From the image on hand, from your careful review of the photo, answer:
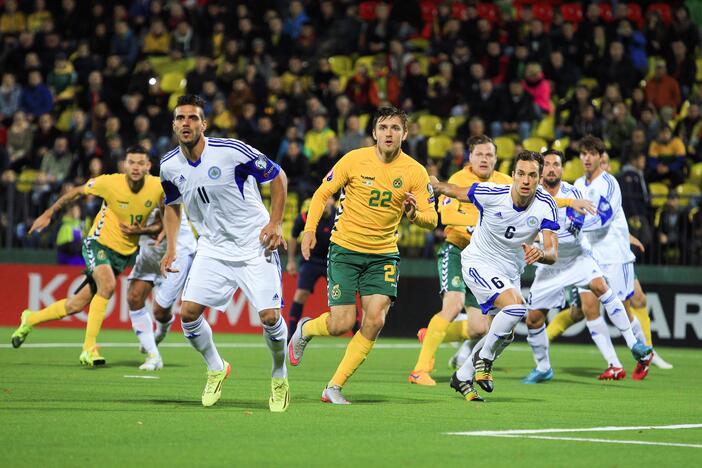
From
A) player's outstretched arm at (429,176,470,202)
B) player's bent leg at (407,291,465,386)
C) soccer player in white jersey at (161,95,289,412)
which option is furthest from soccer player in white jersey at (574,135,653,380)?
soccer player in white jersey at (161,95,289,412)

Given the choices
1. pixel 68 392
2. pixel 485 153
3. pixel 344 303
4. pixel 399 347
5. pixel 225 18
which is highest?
pixel 225 18

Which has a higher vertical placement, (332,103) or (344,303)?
(332,103)

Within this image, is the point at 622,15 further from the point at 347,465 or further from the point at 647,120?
the point at 347,465

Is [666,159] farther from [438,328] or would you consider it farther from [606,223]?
[438,328]

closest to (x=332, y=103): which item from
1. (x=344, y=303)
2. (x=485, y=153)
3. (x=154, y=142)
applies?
(x=154, y=142)

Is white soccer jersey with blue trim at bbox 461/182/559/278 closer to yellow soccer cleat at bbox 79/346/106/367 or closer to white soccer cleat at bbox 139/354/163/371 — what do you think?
white soccer cleat at bbox 139/354/163/371

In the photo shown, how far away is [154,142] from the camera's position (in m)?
24.1

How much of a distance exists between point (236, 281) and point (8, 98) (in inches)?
681

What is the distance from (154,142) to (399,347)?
7.74m

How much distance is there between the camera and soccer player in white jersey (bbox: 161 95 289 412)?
9.66 meters

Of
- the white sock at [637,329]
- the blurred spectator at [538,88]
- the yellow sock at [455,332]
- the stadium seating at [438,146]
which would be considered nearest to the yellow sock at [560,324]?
the white sock at [637,329]

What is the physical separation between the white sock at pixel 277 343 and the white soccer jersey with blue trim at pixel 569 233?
15.2ft

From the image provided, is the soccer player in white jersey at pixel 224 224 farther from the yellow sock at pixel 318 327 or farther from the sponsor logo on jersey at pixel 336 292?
the yellow sock at pixel 318 327

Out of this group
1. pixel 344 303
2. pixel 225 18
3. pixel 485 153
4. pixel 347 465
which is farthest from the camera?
pixel 225 18
